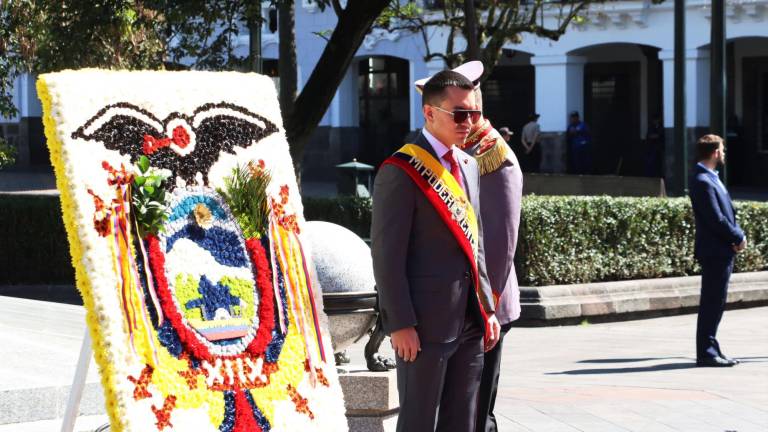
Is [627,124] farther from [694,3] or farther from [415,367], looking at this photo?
[415,367]

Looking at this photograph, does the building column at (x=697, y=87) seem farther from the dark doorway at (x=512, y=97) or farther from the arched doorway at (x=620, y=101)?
the dark doorway at (x=512, y=97)

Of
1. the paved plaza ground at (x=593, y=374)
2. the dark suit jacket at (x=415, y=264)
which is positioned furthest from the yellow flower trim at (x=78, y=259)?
the paved plaza ground at (x=593, y=374)

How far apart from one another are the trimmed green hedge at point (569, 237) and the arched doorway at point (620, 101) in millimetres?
19568

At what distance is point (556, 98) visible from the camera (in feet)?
114

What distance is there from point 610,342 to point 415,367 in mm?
7514

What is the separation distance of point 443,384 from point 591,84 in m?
31.9

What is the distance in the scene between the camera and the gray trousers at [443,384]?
221 inches

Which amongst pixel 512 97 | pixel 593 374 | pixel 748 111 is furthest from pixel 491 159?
pixel 512 97

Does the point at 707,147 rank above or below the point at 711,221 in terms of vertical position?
above

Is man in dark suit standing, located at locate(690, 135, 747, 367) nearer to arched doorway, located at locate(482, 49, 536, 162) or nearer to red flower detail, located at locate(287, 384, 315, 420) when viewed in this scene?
red flower detail, located at locate(287, 384, 315, 420)

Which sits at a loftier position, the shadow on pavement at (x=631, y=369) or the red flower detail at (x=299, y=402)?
the red flower detail at (x=299, y=402)

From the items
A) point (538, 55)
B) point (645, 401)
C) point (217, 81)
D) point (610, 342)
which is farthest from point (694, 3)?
point (217, 81)

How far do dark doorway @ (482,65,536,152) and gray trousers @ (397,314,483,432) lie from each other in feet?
103

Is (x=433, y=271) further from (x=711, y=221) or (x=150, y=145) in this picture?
(x=711, y=221)
